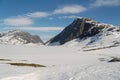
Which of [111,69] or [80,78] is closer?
[80,78]

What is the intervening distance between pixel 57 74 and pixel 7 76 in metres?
6.48

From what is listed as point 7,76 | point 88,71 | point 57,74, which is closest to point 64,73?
point 57,74

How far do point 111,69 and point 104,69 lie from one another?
101 cm

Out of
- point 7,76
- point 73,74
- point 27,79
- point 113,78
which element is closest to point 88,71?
point 73,74

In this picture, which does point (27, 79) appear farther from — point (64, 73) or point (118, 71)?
point (118, 71)

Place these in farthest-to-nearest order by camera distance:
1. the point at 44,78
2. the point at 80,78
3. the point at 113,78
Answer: the point at 44,78
the point at 80,78
the point at 113,78

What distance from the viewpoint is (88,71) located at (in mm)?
33406

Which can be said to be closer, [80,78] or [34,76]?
[80,78]

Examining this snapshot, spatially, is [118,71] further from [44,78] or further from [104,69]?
[44,78]

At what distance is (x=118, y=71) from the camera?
31062 millimetres

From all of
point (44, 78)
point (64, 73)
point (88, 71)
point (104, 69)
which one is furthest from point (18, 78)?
point (104, 69)

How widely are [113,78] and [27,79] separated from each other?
33.8 ft

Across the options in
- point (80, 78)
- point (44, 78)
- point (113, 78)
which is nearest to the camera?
point (113, 78)

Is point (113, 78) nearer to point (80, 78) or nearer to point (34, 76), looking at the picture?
point (80, 78)
